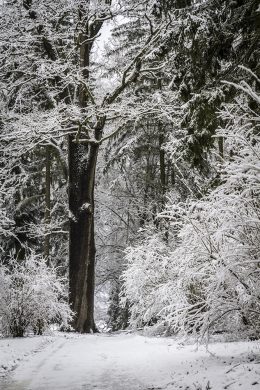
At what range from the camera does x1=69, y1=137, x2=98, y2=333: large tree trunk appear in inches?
553

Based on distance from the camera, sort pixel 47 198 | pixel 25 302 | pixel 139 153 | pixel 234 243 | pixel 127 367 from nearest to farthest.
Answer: pixel 234 243 < pixel 127 367 < pixel 25 302 < pixel 47 198 < pixel 139 153

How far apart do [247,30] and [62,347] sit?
22.5 feet

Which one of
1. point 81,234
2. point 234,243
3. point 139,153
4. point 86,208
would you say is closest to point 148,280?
point 81,234

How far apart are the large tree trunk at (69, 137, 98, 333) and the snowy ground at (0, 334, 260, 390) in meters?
4.32

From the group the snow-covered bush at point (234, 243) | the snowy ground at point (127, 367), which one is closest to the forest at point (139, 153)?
the snow-covered bush at point (234, 243)

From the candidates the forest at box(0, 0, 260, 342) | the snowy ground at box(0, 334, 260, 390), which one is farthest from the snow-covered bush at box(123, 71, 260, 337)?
the snowy ground at box(0, 334, 260, 390)

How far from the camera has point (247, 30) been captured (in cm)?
713

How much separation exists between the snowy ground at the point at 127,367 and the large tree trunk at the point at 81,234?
4322 millimetres

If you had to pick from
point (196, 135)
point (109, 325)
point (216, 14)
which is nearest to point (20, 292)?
point (196, 135)

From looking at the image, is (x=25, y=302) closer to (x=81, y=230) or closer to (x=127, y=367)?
(x=81, y=230)

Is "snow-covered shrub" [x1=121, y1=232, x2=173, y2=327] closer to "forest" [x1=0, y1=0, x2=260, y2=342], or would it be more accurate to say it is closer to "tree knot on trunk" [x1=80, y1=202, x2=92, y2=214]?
"forest" [x1=0, y1=0, x2=260, y2=342]

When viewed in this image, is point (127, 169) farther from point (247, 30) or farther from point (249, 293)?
point (249, 293)

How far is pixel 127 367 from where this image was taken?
7.19 m

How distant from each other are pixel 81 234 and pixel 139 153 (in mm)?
7947
